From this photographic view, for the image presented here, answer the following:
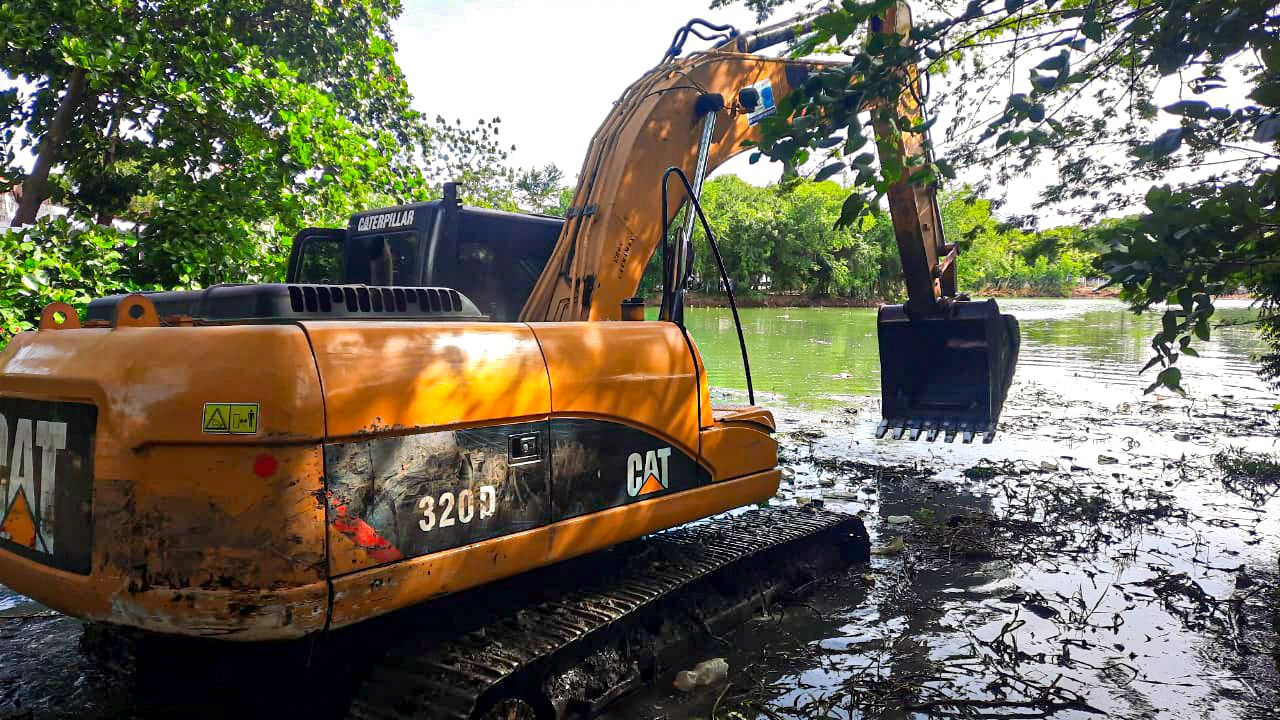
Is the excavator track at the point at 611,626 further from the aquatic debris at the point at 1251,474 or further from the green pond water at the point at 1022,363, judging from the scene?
the green pond water at the point at 1022,363

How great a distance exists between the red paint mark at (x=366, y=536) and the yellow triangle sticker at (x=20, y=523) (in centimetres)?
104

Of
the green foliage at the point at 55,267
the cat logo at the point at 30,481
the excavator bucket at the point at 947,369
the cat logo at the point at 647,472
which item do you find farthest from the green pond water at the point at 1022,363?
the green foliage at the point at 55,267

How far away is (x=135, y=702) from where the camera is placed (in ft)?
10.4

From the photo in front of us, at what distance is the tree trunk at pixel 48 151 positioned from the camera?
7.87 meters

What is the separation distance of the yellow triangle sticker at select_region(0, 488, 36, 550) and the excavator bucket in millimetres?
5567

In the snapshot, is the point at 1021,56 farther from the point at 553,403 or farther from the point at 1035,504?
the point at 1035,504

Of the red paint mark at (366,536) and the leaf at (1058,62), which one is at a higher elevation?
the leaf at (1058,62)

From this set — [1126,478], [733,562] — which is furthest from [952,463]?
[733,562]

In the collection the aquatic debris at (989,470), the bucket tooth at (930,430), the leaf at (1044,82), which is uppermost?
the leaf at (1044,82)

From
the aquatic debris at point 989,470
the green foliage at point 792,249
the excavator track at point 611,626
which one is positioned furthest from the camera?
the green foliage at point 792,249

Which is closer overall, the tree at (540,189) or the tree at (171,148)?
the tree at (171,148)

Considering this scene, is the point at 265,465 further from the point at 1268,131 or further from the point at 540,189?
the point at 540,189

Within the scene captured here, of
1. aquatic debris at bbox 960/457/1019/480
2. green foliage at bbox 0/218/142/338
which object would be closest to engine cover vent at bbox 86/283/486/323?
green foliage at bbox 0/218/142/338

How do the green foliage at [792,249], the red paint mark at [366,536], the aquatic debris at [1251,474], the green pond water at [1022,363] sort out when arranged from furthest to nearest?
the green foliage at [792,249] → the green pond water at [1022,363] → the aquatic debris at [1251,474] → the red paint mark at [366,536]
